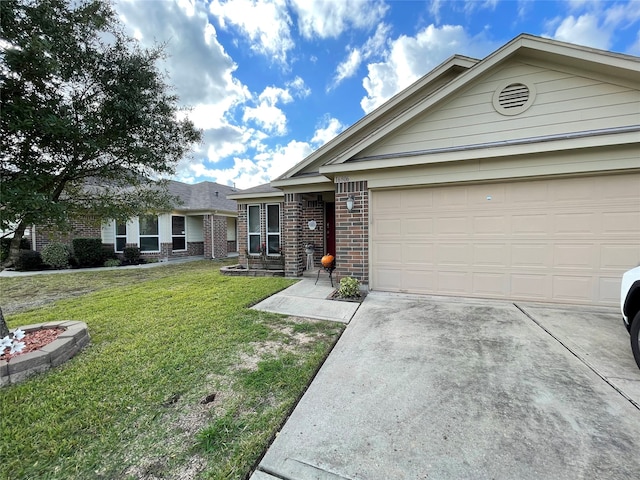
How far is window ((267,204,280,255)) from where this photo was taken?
9.99m

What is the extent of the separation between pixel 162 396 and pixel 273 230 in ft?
25.3

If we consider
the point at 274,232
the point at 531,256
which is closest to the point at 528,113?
the point at 531,256

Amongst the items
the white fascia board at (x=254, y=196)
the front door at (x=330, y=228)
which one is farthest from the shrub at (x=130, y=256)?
the front door at (x=330, y=228)

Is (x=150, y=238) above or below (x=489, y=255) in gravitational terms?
above

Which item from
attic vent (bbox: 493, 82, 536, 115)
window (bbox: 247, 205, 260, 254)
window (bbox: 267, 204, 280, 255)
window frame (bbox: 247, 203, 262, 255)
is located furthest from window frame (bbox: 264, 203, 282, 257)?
attic vent (bbox: 493, 82, 536, 115)

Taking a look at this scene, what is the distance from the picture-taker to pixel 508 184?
5316 millimetres

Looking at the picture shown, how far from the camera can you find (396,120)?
19.4ft

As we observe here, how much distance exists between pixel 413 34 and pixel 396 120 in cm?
480

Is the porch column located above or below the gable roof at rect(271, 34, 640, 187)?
below

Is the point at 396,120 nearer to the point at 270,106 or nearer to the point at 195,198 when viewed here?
the point at 270,106

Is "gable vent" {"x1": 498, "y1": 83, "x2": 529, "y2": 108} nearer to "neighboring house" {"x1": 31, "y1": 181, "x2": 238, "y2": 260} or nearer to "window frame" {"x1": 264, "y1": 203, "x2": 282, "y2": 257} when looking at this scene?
"window frame" {"x1": 264, "y1": 203, "x2": 282, "y2": 257}

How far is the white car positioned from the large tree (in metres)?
6.84

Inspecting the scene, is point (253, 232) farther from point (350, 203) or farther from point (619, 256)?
point (619, 256)

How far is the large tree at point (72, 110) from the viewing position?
2.87 m
